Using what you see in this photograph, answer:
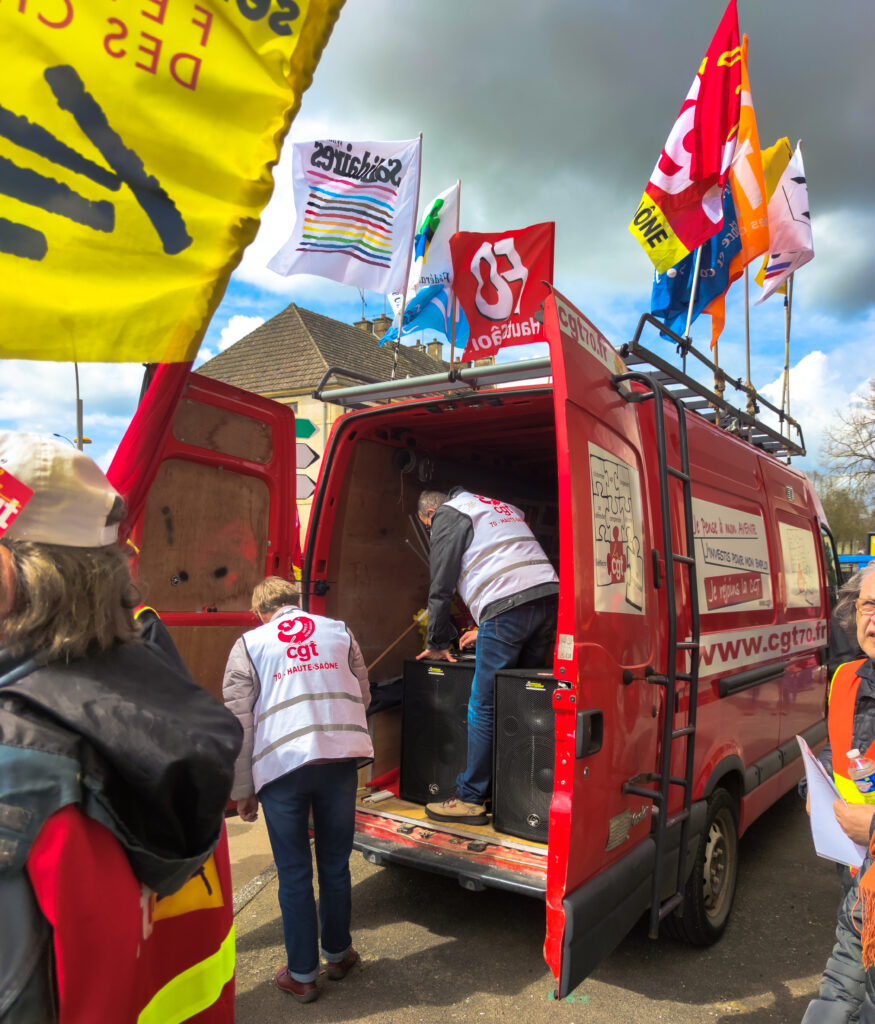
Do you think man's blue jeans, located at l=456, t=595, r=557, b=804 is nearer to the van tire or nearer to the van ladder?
the van ladder

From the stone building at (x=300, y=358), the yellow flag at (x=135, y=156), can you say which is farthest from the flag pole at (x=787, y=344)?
the stone building at (x=300, y=358)

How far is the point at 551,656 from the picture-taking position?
4281mm

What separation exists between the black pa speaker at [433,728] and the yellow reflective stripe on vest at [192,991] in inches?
116

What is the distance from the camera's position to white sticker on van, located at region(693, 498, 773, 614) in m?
3.60

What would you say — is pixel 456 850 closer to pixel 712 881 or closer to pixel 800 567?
pixel 712 881

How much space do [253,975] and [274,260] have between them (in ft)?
15.9

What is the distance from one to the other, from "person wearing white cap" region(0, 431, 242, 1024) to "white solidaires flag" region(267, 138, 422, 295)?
5278 mm

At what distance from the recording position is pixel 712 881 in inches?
143

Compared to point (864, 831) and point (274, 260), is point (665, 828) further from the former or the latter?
point (274, 260)

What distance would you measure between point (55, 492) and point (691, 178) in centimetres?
605

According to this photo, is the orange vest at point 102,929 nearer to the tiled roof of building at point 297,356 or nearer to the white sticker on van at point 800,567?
the white sticker on van at point 800,567

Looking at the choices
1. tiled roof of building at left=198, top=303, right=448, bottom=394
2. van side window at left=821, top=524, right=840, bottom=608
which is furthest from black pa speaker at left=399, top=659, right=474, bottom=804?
tiled roof of building at left=198, top=303, right=448, bottom=394

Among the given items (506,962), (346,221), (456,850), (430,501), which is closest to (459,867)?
(456,850)

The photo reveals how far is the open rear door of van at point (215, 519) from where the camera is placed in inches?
140
